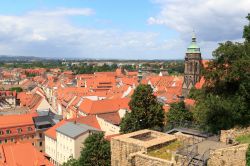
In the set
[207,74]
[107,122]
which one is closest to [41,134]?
[107,122]

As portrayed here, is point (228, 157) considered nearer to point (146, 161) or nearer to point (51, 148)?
point (146, 161)

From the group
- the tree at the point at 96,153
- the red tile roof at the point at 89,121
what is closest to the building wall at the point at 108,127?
the red tile roof at the point at 89,121

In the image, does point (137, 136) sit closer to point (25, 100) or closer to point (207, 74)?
point (207, 74)

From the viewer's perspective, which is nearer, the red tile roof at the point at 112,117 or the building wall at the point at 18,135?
the building wall at the point at 18,135

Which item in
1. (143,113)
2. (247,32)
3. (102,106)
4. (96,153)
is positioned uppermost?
(247,32)

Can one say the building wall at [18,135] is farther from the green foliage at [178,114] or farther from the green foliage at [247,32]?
the green foliage at [247,32]

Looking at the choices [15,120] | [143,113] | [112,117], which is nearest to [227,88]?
[143,113]

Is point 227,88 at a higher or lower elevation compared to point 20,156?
higher
